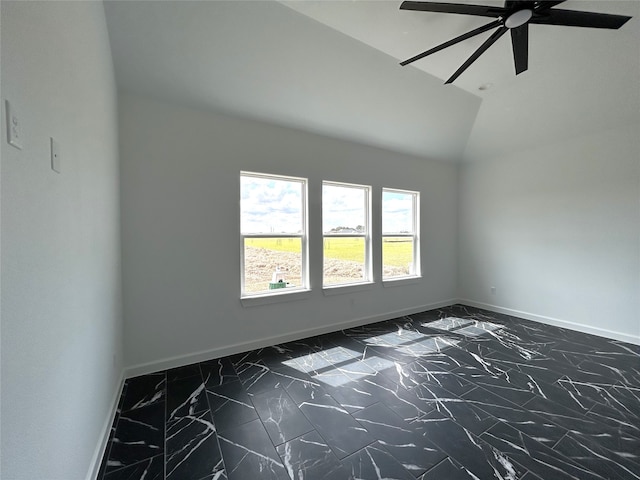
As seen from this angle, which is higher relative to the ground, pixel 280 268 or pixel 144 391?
pixel 280 268

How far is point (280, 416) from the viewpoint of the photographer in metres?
2.09

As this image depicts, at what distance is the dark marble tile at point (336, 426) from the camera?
1.80 m

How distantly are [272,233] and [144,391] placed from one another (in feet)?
6.69

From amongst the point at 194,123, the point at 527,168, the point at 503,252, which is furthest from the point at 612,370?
the point at 194,123

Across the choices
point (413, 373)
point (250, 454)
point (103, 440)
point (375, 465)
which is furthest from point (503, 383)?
point (103, 440)

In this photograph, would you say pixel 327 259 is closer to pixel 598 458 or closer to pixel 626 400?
pixel 598 458

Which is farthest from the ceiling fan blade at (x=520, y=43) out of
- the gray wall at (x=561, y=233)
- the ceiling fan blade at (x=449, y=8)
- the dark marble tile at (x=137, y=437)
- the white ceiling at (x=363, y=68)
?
the dark marble tile at (x=137, y=437)

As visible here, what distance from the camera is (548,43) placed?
2.69m

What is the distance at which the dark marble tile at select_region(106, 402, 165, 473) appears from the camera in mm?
1705

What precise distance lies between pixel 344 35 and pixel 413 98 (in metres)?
1.39

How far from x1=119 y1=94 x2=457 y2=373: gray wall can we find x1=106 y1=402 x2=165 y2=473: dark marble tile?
70 centimetres

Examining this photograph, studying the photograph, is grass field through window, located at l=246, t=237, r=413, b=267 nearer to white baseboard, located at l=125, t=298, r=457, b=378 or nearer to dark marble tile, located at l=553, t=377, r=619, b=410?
white baseboard, located at l=125, t=298, r=457, b=378

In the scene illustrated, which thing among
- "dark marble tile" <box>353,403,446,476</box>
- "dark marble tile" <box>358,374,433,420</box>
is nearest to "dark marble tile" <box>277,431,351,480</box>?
"dark marble tile" <box>353,403,446,476</box>

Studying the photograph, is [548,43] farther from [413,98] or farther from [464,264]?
[464,264]
